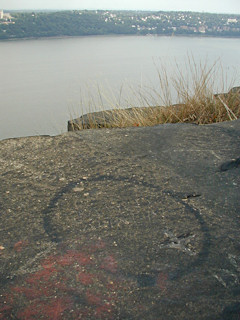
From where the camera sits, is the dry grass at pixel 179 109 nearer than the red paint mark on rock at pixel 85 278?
No

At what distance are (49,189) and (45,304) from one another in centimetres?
52

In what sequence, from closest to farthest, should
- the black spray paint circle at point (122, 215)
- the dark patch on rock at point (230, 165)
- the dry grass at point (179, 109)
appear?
1. the black spray paint circle at point (122, 215)
2. the dark patch on rock at point (230, 165)
3. the dry grass at point (179, 109)

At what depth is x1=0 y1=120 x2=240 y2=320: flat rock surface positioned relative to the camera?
952 mm

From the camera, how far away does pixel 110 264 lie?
1062mm

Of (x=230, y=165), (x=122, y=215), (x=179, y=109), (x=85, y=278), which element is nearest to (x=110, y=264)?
(x=85, y=278)

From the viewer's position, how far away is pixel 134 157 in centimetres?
164

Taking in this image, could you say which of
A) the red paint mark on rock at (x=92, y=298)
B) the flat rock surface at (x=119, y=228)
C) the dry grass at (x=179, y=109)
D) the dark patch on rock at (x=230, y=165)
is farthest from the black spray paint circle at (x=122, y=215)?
the dry grass at (x=179, y=109)

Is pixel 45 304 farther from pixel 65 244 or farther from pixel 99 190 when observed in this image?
pixel 99 190

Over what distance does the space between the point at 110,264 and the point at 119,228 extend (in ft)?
Answer: 0.52

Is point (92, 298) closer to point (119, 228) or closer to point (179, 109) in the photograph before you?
point (119, 228)

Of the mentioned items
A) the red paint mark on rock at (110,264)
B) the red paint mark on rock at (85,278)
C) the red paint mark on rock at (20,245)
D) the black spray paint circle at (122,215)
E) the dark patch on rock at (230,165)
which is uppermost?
the dark patch on rock at (230,165)

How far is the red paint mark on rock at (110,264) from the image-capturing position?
1.04m

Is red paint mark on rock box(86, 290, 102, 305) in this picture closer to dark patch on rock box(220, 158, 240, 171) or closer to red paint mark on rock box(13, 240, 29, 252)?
red paint mark on rock box(13, 240, 29, 252)

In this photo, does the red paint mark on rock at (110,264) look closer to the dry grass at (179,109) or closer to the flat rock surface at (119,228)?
the flat rock surface at (119,228)
